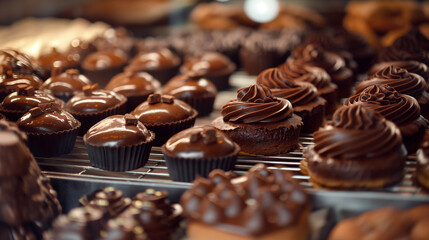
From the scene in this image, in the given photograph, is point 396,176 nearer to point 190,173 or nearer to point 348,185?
point 348,185

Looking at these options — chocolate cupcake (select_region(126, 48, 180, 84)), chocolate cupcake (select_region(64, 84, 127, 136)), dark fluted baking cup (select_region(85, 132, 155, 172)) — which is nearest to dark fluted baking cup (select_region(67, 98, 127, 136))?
chocolate cupcake (select_region(64, 84, 127, 136))

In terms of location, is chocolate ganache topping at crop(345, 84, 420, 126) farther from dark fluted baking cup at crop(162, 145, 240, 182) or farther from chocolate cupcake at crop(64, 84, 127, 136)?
chocolate cupcake at crop(64, 84, 127, 136)

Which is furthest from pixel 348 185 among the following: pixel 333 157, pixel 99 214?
pixel 99 214

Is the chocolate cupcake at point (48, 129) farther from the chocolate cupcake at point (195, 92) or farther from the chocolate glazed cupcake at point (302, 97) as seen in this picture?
the chocolate glazed cupcake at point (302, 97)

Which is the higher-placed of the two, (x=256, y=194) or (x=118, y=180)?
(x=256, y=194)

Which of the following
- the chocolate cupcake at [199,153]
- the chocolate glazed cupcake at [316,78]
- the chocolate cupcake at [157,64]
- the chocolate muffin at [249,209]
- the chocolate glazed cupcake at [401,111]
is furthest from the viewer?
the chocolate cupcake at [157,64]

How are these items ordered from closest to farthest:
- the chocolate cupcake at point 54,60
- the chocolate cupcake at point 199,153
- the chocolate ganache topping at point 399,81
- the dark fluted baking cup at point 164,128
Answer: the chocolate cupcake at point 199,153
the chocolate ganache topping at point 399,81
the dark fluted baking cup at point 164,128
the chocolate cupcake at point 54,60

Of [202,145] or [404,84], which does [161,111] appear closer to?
[202,145]

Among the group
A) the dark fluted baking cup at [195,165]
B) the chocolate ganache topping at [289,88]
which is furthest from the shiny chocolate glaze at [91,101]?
the chocolate ganache topping at [289,88]
